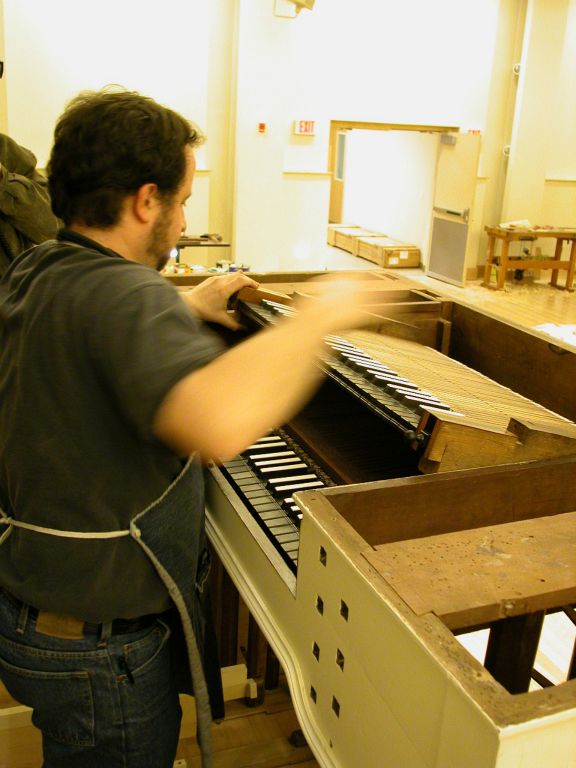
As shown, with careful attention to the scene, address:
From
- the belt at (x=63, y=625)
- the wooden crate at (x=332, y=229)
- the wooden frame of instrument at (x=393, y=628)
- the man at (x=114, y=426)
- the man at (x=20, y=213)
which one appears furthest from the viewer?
the wooden crate at (x=332, y=229)

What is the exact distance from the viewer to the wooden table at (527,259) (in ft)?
31.6

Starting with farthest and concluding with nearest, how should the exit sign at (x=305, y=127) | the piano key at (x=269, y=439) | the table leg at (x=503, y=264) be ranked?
the table leg at (x=503, y=264), the exit sign at (x=305, y=127), the piano key at (x=269, y=439)

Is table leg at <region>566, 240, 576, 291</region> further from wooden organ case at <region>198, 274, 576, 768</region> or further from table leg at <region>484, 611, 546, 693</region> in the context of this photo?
table leg at <region>484, 611, 546, 693</region>

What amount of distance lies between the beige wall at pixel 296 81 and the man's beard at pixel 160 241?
6917 mm

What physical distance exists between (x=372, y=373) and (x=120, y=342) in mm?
820

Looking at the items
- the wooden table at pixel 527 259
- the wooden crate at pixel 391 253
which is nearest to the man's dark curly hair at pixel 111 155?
the wooden table at pixel 527 259

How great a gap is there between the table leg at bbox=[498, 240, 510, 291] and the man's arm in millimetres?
9200

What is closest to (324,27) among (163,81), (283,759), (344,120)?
(344,120)

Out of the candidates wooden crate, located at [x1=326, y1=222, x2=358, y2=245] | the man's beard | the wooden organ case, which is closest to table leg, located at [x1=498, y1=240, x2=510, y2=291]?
wooden crate, located at [x1=326, y1=222, x2=358, y2=245]

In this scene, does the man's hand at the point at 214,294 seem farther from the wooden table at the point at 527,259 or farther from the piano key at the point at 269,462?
the wooden table at the point at 527,259

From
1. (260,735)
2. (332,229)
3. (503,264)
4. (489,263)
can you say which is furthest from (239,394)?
(332,229)

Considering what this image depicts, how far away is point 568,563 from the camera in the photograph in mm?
1274

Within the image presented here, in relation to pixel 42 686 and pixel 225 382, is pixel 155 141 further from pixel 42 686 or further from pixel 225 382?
pixel 42 686

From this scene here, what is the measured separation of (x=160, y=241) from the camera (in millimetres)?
1290
